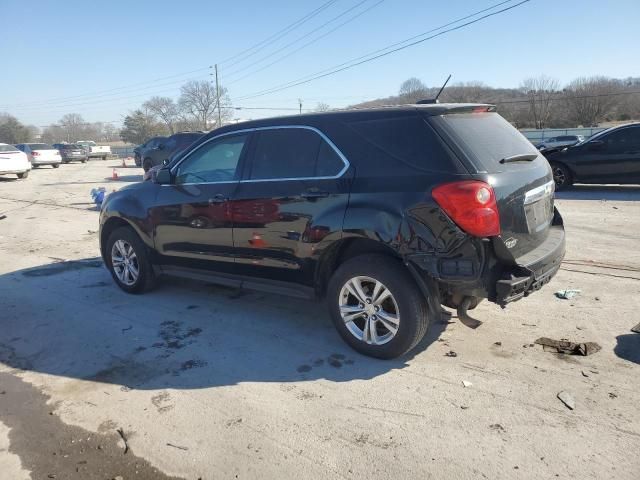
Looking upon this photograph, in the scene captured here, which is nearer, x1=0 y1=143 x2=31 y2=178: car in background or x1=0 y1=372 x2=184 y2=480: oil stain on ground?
x1=0 y1=372 x2=184 y2=480: oil stain on ground

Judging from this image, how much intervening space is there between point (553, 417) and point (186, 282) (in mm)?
4334

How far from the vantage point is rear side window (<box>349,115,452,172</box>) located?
11.2 ft

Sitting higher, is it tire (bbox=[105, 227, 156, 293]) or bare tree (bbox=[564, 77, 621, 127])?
bare tree (bbox=[564, 77, 621, 127])

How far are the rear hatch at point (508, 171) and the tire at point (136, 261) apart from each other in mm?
3487

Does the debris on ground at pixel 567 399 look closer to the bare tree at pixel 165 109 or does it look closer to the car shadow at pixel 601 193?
the car shadow at pixel 601 193

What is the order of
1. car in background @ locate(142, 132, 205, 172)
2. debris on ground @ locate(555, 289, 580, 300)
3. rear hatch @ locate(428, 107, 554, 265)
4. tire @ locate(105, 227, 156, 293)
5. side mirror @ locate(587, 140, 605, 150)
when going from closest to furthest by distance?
rear hatch @ locate(428, 107, 554, 265), debris on ground @ locate(555, 289, 580, 300), tire @ locate(105, 227, 156, 293), side mirror @ locate(587, 140, 605, 150), car in background @ locate(142, 132, 205, 172)

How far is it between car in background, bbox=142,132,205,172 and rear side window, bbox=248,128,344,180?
13927mm

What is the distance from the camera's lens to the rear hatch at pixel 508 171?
338cm

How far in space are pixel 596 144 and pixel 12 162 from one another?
22.2 meters

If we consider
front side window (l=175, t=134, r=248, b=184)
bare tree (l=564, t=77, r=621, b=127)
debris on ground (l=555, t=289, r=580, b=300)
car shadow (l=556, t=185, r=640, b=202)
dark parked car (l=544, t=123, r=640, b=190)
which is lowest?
debris on ground (l=555, t=289, r=580, b=300)

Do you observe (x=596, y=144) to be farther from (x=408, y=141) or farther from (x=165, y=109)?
(x=165, y=109)

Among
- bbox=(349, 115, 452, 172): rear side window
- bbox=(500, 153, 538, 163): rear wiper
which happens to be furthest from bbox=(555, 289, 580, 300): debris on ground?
bbox=(349, 115, 452, 172): rear side window

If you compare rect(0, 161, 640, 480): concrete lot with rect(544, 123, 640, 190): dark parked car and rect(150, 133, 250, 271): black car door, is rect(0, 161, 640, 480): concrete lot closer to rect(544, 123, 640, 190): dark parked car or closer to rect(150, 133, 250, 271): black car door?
rect(150, 133, 250, 271): black car door

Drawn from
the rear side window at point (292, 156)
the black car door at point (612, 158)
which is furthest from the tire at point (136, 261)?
the black car door at point (612, 158)
